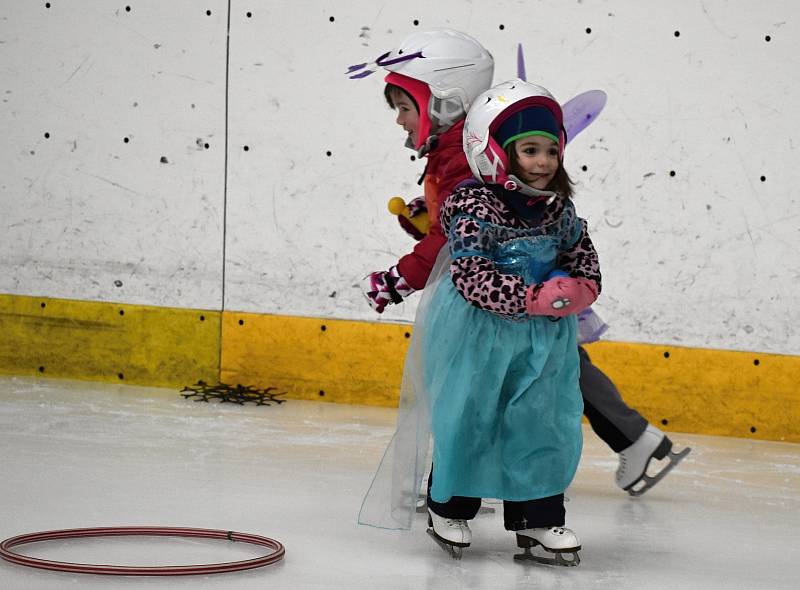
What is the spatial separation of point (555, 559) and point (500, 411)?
37cm

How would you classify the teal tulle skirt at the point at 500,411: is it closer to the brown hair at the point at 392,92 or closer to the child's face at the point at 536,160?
the child's face at the point at 536,160

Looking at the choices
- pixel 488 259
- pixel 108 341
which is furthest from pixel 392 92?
pixel 108 341

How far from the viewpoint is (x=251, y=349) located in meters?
5.88

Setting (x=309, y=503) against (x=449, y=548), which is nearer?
(x=449, y=548)

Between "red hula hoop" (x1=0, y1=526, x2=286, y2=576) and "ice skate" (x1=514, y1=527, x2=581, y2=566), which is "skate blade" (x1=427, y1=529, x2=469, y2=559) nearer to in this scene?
"ice skate" (x1=514, y1=527, x2=581, y2=566)

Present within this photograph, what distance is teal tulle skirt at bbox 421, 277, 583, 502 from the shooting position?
315 centimetres

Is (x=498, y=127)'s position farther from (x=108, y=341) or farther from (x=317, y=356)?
(x=108, y=341)

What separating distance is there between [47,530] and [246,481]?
0.84 metres

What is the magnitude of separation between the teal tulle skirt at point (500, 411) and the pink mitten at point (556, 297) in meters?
0.11

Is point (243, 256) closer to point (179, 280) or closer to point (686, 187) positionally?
point (179, 280)

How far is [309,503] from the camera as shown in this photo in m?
3.78

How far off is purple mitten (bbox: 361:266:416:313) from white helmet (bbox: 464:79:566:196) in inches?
→ 16.5

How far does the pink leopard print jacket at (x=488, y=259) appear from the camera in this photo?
10.1 ft

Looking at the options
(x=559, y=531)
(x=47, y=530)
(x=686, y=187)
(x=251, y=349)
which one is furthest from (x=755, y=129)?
(x=47, y=530)
